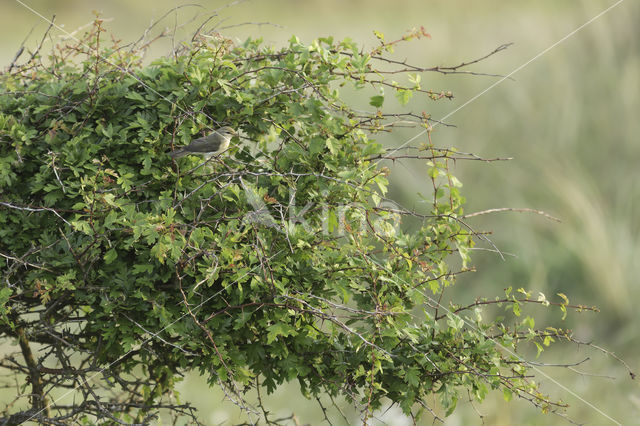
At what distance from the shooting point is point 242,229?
285cm

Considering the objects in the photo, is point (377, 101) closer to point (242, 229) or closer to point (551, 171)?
point (242, 229)

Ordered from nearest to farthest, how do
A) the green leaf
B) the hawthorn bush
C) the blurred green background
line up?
the hawthorn bush < the green leaf < the blurred green background

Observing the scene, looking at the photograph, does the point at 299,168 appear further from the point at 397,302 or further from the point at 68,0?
the point at 68,0

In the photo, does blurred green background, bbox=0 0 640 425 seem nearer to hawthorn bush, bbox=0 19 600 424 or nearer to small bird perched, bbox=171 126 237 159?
hawthorn bush, bbox=0 19 600 424

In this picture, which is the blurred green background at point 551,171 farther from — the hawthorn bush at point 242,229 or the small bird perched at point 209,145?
the small bird perched at point 209,145

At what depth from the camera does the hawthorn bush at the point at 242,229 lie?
109 inches

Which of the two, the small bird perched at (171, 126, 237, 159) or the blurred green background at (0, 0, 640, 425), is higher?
the blurred green background at (0, 0, 640, 425)

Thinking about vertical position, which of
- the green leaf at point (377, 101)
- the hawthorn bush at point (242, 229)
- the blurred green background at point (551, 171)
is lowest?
the hawthorn bush at point (242, 229)

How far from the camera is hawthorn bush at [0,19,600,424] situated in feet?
9.11

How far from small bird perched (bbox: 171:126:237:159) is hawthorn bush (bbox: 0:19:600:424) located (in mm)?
47

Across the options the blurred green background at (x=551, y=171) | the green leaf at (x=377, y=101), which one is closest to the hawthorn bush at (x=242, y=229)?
the green leaf at (x=377, y=101)

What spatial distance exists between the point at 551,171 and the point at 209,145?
6.00 m

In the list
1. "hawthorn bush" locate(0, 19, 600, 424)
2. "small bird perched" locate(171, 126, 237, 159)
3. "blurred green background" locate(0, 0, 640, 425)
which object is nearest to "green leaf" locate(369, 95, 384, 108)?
"hawthorn bush" locate(0, 19, 600, 424)

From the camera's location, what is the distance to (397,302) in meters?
2.92
